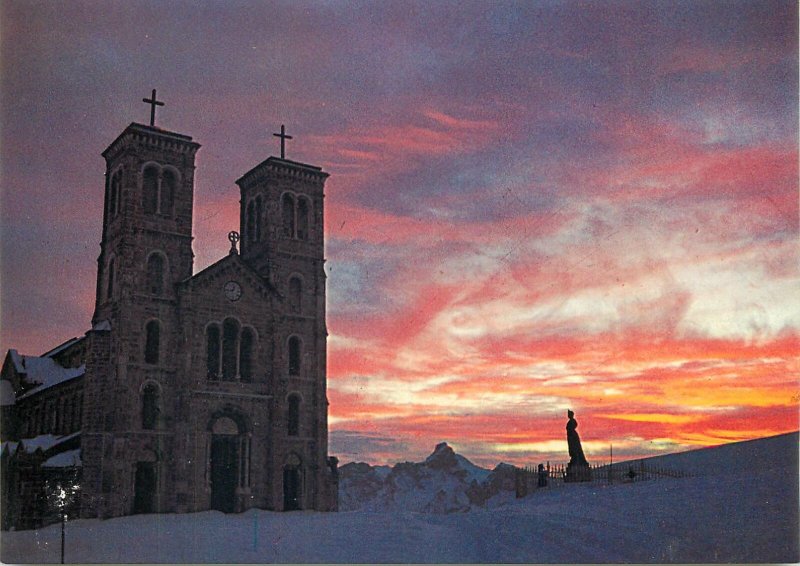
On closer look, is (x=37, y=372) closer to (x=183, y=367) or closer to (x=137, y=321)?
(x=137, y=321)

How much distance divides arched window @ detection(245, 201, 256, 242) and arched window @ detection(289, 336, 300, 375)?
7.10 m

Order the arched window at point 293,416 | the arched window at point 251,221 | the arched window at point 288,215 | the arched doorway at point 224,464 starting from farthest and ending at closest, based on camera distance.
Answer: the arched window at point 251,221
the arched window at point 288,215
the arched window at point 293,416
the arched doorway at point 224,464

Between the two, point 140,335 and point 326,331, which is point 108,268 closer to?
point 140,335

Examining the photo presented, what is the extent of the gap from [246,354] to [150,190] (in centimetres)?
1036

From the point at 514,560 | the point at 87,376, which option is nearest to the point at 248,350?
the point at 87,376

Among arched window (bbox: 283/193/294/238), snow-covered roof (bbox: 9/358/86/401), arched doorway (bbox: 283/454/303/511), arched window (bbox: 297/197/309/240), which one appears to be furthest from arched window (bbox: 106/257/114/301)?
arched doorway (bbox: 283/454/303/511)

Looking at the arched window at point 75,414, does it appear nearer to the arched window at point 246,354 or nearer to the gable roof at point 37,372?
the gable roof at point 37,372

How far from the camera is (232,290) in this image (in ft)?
152

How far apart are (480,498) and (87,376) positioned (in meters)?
85.8

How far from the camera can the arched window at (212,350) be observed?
146 feet

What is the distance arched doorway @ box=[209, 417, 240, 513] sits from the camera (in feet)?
144

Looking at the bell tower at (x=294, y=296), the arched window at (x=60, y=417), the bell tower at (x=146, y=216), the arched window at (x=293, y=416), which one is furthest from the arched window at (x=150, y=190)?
the arched window at (x=293, y=416)

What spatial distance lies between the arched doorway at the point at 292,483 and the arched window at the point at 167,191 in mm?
15170

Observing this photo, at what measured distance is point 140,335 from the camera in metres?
42.9
